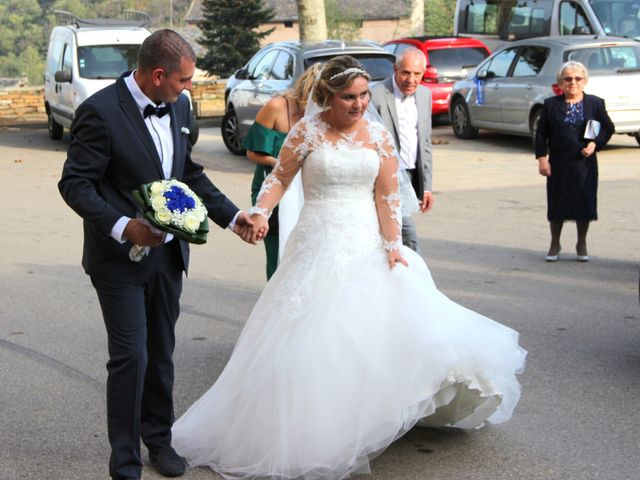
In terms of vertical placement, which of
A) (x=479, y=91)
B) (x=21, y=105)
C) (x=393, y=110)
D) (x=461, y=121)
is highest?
(x=393, y=110)

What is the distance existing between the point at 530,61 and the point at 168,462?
51.2 feet

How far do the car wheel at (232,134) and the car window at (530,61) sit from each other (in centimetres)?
492

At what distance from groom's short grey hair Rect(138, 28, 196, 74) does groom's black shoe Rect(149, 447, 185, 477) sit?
5.96 feet

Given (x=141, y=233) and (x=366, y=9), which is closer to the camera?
(x=141, y=233)

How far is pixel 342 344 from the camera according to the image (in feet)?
17.6

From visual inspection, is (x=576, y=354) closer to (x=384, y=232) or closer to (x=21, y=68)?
(x=384, y=232)

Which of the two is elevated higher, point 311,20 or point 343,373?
point 311,20

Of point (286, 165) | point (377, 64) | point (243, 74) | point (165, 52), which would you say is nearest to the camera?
point (165, 52)

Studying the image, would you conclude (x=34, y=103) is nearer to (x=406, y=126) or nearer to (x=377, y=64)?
(x=377, y=64)

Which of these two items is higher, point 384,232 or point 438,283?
point 384,232

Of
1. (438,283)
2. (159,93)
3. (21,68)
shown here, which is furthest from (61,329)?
(21,68)

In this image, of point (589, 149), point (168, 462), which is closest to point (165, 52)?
point (168, 462)

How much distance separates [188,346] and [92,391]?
1169 millimetres

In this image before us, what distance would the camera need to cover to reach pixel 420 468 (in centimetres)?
538
